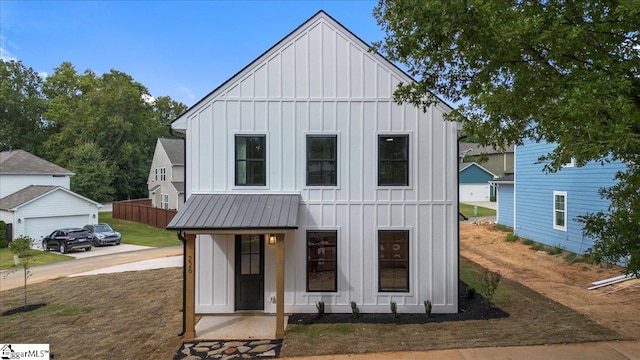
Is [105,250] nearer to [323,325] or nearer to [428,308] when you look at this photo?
[323,325]

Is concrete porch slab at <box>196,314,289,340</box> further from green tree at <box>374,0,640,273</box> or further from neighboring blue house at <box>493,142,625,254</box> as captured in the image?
neighboring blue house at <box>493,142,625,254</box>

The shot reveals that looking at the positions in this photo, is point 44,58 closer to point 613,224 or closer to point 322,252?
point 322,252

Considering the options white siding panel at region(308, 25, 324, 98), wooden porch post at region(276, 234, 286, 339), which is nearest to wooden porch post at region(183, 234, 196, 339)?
wooden porch post at region(276, 234, 286, 339)

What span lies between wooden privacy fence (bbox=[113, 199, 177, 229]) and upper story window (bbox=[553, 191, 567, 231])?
2482 centimetres

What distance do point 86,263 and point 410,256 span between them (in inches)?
654

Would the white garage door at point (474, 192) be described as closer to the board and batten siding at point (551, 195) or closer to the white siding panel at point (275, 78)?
the board and batten siding at point (551, 195)

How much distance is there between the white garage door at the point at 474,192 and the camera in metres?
42.9

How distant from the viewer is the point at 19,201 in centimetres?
2484

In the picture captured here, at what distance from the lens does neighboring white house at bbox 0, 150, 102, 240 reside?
24391 mm

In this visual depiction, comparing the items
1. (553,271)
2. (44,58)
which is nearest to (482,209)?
(553,271)

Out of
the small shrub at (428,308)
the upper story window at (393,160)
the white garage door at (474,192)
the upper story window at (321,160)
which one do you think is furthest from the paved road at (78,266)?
the white garage door at (474,192)

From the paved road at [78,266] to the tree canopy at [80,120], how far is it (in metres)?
19.9

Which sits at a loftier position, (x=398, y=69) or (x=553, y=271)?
(x=398, y=69)

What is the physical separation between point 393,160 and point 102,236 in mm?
21360
